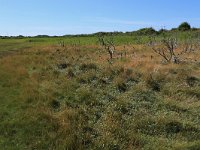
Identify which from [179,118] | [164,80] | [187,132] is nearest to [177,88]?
[164,80]

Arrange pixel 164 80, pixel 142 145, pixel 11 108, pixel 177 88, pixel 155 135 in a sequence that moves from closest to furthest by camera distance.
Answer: pixel 142 145 → pixel 155 135 → pixel 11 108 → pixel 177 88 → pixel 164 80

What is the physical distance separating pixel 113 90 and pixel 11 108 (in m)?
6.36

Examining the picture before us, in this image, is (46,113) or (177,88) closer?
(46,113)

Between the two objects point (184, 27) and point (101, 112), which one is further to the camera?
point (184, 27)

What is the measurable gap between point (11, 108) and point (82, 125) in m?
4.76

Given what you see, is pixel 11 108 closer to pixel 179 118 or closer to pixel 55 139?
pixel 55 139

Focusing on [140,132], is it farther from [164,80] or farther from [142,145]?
[164,80]

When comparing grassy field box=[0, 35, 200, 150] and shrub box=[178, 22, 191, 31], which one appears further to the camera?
shrub box=[178, 22, 191, 31]

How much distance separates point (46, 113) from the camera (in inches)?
611

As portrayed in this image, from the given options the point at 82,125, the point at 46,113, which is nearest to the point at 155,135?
the point at 82,125

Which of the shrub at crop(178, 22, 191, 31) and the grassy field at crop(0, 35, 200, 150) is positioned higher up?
the shrub at crop(178, 22, 191, 31)

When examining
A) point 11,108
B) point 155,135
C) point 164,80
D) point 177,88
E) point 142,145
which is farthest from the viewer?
point 164,80

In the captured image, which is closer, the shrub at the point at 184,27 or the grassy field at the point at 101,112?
the grassy field at the point at 101,112

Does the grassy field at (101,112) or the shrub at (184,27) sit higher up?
the shrub at (184,27)
